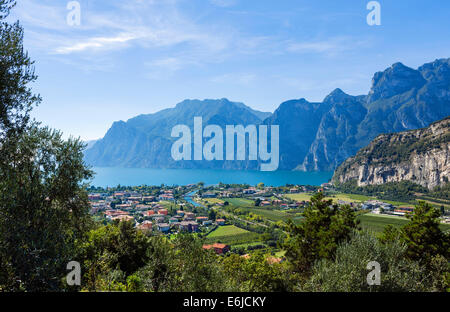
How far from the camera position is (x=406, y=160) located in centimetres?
11494

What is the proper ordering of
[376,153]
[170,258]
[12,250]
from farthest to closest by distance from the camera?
[376,153] < [170,258] < [12,250]

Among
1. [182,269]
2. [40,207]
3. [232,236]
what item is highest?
[40,207]

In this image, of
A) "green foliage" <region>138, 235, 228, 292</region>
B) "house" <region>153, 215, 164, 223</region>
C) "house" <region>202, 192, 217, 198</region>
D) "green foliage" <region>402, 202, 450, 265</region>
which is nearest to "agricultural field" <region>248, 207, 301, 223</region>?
"house" <region>153, 215, 164, 223</region>

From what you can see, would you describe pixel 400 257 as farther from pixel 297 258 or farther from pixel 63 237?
pixel 63 237

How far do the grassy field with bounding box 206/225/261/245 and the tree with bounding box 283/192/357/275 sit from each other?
27.0 metres

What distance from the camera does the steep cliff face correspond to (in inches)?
3939

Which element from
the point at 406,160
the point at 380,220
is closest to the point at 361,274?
the point at 380,220

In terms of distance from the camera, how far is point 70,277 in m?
6.94

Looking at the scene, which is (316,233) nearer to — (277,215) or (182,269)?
(182,269)

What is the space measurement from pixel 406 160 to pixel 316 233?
126 m

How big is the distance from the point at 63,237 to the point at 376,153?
151m
